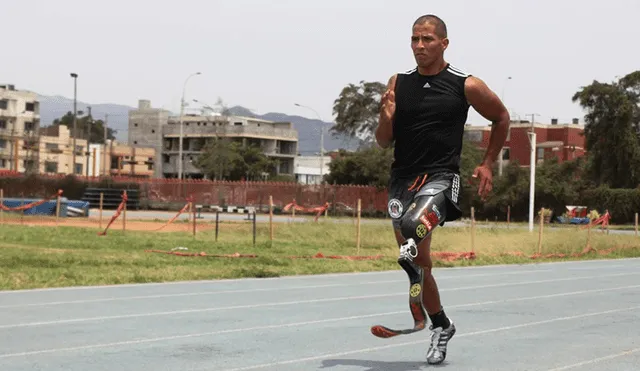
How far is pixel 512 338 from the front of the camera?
8.79 metres

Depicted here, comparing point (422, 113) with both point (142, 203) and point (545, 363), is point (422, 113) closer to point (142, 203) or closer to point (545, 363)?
point (545, 363)

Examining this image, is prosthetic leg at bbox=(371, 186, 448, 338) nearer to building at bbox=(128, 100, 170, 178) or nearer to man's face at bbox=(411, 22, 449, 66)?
man's face at bbox=(411, 22, 449, 66)

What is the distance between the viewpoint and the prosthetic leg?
655 cm

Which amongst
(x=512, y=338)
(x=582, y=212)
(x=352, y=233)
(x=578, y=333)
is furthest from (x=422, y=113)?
(x=582, y=212)

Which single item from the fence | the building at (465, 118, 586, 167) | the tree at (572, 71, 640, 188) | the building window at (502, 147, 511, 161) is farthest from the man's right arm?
the building window at (502, 147, 511, 161)

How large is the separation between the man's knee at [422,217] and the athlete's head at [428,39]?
836 millimetres

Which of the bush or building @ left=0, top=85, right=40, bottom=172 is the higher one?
building @ left=0, top=85, right=40, bottom=172

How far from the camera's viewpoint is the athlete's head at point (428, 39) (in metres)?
6.62

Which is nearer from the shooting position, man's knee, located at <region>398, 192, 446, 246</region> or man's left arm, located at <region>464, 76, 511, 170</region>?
man's knee, located at <region>398, 192, 446, 246</region>

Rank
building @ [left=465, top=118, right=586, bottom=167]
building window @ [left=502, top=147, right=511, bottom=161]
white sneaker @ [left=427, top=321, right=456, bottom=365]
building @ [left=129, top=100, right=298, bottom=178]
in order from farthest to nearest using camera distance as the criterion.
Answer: building @ [left=129, top=100, right=298, bottom=178] < building window @ [left=502, top=147, right=511, bottom=161] < building @ [left=465, top=118, right=586, bottom=167] < white sneaker @ [left=427, top=321, right=456, bottom=365]

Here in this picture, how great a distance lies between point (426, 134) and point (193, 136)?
405 feet

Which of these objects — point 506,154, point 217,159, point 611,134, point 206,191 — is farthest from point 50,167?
point 611,134

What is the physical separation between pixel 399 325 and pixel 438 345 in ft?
9.56

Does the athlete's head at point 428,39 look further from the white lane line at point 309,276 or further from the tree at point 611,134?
the tree at point 611,134
